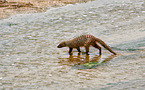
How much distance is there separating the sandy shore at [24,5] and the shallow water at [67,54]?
3.50ft

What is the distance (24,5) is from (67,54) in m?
10.2

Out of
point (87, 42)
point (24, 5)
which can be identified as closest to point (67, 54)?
point (87, 42)

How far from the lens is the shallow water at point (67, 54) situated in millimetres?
6043

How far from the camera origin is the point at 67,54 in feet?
30.1

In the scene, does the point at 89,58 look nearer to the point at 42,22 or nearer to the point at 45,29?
the point at 45,29

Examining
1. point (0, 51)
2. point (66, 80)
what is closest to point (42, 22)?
point (0, 51)

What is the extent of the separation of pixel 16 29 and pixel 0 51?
3.68 metres

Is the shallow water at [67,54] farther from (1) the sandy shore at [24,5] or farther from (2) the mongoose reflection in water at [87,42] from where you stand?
(1) the sandy shore at [24,5]

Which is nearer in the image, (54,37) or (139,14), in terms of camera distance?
(54,37)

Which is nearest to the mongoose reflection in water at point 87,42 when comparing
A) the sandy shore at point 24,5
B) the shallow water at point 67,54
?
the shallow water at point 67,54

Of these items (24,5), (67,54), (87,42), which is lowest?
(67,54)

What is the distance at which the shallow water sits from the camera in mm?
6043

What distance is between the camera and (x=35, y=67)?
7352mm

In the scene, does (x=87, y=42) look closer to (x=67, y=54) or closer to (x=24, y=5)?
(x=67, y=54)
